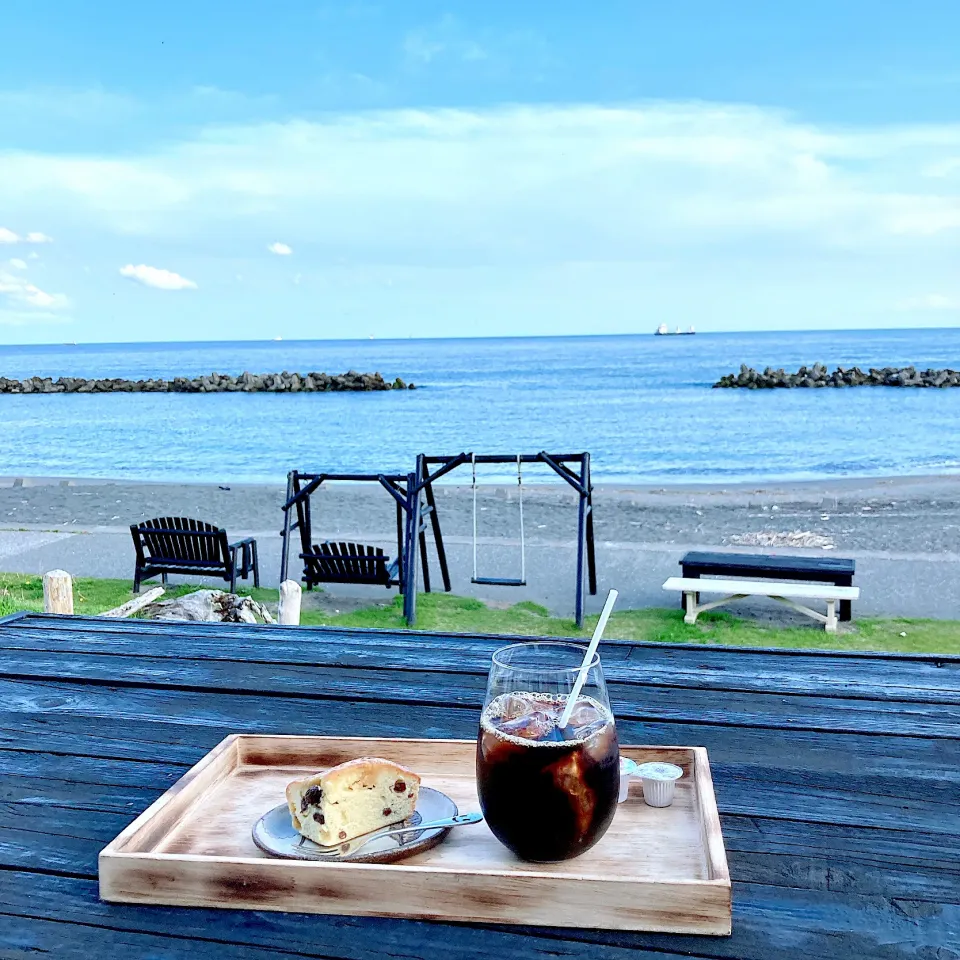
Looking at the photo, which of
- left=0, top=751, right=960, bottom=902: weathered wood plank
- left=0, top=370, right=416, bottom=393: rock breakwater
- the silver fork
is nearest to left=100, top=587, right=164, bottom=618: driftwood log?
left=0, top=751, right=960, bottom=902: weathered wood plank

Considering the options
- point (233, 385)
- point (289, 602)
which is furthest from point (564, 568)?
point (233, 385)

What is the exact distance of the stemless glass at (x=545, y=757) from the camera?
117 centimetres

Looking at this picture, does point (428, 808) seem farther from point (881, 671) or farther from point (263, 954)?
point (881, 671)

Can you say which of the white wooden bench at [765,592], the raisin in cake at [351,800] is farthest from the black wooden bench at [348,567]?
the raisin in cake at [351,800]

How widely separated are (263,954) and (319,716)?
2.80 feet

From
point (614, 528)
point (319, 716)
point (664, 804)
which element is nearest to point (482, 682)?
point (319, 716)

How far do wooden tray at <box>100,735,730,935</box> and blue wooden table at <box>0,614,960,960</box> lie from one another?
2cm

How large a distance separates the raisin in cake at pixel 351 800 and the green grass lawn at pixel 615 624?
623cm

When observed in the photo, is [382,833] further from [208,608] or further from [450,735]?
[208,608]

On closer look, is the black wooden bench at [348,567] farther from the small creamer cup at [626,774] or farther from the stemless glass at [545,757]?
the stemless glass at [545,757]

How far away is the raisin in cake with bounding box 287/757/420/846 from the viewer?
126 cm

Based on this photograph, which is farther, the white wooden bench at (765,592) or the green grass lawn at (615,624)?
the white wooden bench at (765,592)

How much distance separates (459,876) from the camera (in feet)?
3.80

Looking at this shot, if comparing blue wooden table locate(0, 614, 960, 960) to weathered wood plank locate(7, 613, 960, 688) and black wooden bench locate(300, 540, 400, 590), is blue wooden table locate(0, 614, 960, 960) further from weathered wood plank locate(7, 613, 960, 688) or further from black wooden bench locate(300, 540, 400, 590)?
black wooden bench locate(300, 540, 400, 590)
